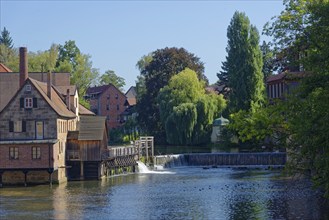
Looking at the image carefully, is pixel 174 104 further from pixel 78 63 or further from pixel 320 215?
pixel 320 215

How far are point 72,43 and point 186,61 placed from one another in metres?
20.1

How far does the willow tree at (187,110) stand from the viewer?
78125 mm


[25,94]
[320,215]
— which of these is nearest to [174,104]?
[25,94]

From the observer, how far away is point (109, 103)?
396 ft

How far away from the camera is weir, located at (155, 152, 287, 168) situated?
62125 mm

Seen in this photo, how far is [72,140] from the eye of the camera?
5269cm

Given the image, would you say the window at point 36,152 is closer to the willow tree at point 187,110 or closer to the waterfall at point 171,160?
the waterfall at point 171,160

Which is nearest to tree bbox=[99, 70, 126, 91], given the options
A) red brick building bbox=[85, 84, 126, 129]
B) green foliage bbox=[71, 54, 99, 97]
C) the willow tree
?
red brick building bbox=[85, 84, 126, 129]

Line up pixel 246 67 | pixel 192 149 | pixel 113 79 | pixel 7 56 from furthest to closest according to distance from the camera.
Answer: pixel 113 79, pixel 7 56, pixel 246 67, pixel 192 149

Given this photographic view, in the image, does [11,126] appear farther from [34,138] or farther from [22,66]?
[22,66]

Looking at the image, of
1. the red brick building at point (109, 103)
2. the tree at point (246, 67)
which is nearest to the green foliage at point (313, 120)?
the tree at point (246, 67)

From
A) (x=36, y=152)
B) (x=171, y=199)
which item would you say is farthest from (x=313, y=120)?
(x=36, y=152)

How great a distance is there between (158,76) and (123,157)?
37.8m

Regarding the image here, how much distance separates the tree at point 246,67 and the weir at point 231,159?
48.7 ft
